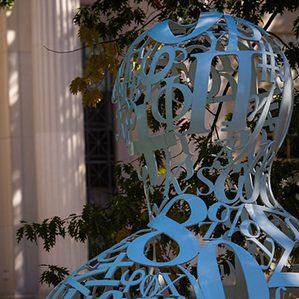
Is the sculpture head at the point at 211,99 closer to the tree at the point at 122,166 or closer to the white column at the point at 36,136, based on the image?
the tree at the point at 122,166

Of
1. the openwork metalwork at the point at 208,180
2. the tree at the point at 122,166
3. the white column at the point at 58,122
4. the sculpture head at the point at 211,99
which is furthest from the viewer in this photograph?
the white column at the point at 58,122

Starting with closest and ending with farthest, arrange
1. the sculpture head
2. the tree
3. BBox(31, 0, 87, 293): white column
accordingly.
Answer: the sculpture head, the tree, BBox(31, 0, 87, 293): white column

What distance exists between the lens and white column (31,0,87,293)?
22.0 meters

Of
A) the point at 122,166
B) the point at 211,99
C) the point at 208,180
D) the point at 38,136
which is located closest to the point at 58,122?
the point at 38,136

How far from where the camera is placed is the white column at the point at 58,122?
2203 cm

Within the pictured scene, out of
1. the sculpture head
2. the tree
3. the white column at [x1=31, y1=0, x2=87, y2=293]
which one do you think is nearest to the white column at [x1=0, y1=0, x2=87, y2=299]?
the white column at [x1=31, y1=0, x2=87, y2=293]

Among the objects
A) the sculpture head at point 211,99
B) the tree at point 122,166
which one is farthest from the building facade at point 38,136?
the sculpture head at point 211,99

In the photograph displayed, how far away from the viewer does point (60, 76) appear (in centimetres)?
2231

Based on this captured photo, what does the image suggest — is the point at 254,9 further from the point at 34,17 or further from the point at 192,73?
the point at 34,17

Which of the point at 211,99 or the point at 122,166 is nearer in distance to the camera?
the point at 211,99

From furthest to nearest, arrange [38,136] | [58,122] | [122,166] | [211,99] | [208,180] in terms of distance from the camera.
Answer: [38,136] < [58,122] < [122,166] < [211,99] < [208,180]

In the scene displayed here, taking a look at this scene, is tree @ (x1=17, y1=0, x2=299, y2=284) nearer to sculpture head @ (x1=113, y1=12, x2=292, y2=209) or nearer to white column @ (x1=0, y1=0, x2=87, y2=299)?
sculpture head @ (x1=113, y1=12, x2=292, y2=209)

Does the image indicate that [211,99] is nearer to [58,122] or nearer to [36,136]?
[58,122]

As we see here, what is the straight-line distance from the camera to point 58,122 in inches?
880
